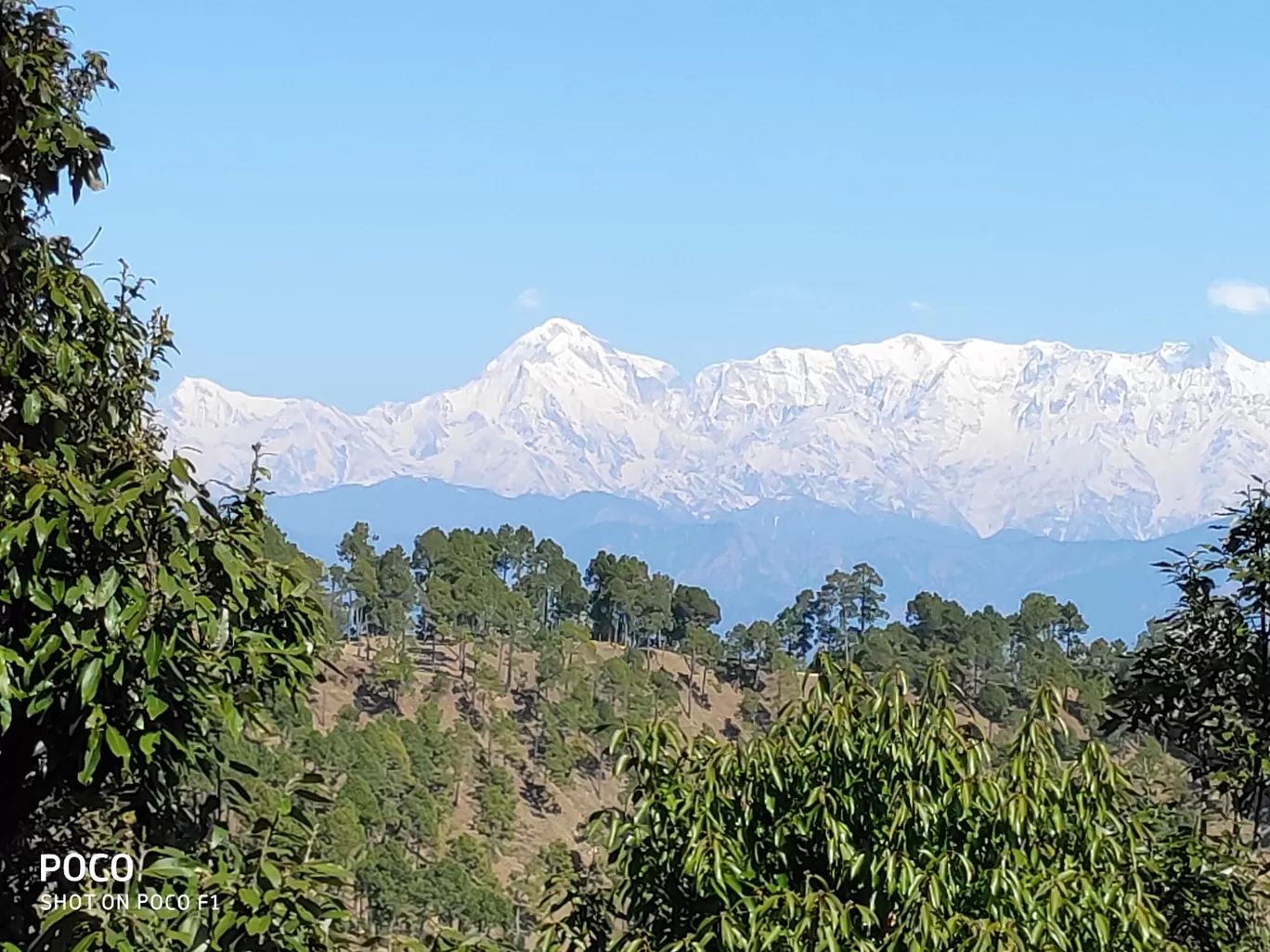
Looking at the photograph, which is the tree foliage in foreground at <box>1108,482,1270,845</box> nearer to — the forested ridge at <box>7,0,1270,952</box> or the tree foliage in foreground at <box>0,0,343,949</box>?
the forested ridge at <box>7,0,1270,952</box>

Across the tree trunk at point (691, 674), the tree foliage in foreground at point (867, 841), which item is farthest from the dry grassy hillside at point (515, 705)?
the tree foliage in foreground at point (867, 841)

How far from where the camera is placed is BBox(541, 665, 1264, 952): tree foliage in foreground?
13.3 feet

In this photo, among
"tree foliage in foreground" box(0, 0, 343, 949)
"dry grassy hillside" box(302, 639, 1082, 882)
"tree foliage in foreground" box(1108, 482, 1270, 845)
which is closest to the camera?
"tree foliage in foreground" box(0, 0, 343, 949)

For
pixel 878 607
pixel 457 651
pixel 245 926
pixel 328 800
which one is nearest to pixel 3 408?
pixel 328 800

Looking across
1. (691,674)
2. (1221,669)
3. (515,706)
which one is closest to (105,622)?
(1221,669)

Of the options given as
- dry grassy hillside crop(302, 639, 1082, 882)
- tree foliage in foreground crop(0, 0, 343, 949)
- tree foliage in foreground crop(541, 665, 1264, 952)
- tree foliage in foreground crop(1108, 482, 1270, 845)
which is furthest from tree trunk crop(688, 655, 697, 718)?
tree foliage in foreground crop(0, 0, 343, 949)

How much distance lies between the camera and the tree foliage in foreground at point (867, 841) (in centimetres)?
405

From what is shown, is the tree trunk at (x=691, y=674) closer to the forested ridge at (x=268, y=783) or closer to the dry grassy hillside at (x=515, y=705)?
the dry grassy hillside at (x=515, y=705)

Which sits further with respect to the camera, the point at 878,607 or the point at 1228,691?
the point at 878,607

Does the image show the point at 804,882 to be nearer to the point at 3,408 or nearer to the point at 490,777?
the point at 3,408

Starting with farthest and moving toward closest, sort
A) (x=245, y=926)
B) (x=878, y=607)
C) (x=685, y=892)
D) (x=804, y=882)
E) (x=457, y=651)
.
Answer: (x=878, y=607) < (x=457, y=651) < (x=685, y=892) < (x=804, y=882) < (x=245, y=926)

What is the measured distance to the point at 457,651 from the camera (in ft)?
266

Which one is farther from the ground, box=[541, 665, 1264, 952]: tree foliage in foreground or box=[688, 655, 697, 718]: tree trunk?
box=[688, 655, 697, 718]: tree trunk

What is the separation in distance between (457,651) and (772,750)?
77947mm
